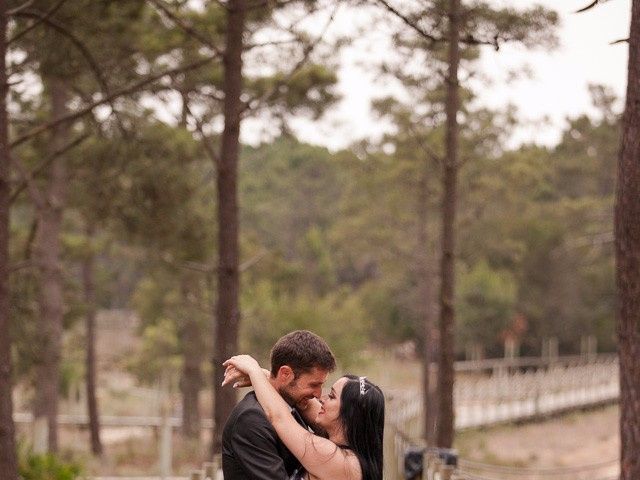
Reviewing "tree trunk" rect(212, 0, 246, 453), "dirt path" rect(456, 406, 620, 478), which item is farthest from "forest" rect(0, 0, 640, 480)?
"dirt path" rect(456, 406, 620, 478)

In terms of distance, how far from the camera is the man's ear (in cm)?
433

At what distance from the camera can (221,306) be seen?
13031 millimetres

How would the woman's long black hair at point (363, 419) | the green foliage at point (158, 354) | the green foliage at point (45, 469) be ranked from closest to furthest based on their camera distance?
the woman's long black hair at point (363, 419), the green foliage at point (45, 469), the green foliage at point (158, 354)

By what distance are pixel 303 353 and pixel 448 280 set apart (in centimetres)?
1124

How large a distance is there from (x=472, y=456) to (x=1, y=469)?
732 inches

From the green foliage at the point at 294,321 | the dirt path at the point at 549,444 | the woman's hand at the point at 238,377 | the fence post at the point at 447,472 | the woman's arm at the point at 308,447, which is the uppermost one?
the green foliage at the point at 294,321

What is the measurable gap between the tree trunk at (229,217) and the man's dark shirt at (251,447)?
337 inches

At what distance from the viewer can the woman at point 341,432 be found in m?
4.26

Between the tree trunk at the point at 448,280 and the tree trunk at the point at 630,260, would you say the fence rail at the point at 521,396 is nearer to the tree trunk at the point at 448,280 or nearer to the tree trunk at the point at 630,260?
the tree trunk at the point at 448,280

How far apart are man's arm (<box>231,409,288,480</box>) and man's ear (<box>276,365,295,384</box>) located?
0.17 meters

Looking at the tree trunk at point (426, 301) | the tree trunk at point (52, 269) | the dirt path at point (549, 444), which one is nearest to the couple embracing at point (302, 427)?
the tree trunk at point (52, 269)

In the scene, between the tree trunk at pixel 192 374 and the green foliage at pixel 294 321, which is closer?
the tree trunk at pixel 192 374

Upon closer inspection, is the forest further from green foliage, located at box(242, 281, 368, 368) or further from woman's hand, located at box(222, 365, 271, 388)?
woman's hand, located at box(222, 365, 271, 388)

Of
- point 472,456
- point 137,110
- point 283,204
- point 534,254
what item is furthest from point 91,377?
point 283,204
